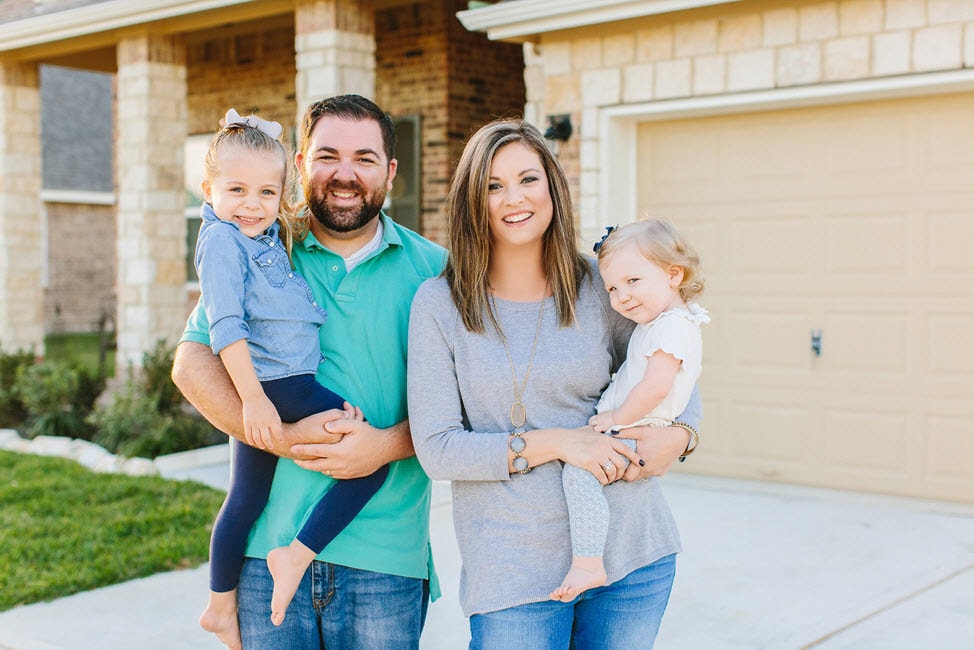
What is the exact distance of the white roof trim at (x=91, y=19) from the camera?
380 inches

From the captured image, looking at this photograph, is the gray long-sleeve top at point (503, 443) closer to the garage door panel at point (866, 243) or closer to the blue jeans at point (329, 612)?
the blue jeans at point (329, 612)

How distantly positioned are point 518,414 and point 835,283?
5.17 metres

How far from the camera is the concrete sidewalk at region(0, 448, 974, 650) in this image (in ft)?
15.1


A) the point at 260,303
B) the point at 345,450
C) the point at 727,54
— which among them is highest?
the point at 727,54

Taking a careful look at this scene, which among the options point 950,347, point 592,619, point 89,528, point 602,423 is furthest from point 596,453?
point 950,347

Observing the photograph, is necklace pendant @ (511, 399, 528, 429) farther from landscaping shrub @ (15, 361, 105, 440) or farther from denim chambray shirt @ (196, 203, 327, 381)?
landscaping shrub @ (15, 361, 105, 440)

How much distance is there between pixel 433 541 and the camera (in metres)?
6.09

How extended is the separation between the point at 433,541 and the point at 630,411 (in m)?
3.70

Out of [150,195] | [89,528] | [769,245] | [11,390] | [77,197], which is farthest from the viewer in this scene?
[77,197]

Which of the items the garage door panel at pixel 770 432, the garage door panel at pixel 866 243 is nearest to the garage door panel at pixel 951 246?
the garage door panel at pixel 866 243

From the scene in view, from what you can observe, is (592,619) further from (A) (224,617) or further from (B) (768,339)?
(B) (768,339)

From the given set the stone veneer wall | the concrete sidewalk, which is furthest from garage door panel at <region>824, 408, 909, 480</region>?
the stone veneer wall

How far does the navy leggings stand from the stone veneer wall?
5.18 meters

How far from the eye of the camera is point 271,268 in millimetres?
2727
